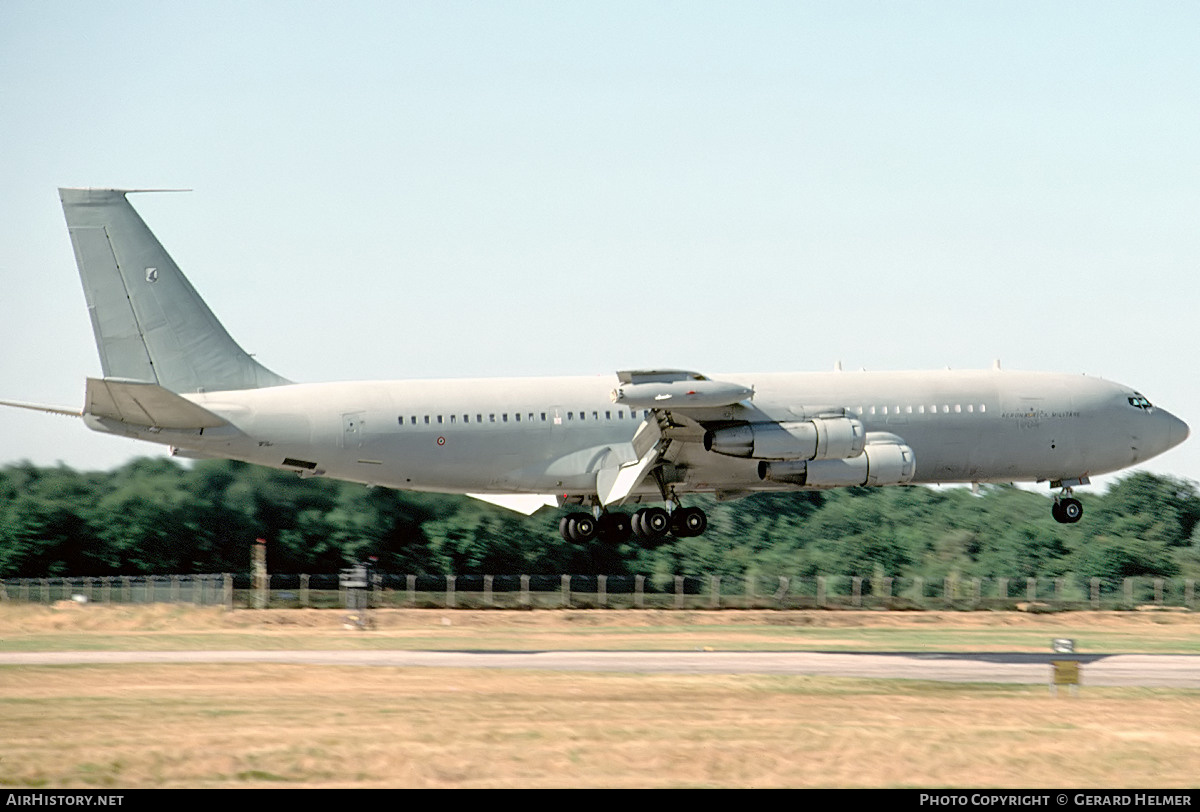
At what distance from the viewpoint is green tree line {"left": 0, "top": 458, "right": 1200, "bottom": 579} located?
6850 cm

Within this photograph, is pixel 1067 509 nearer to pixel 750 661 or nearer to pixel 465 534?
pixel 750 661

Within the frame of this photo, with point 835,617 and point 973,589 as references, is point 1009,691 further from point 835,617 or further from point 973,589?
point 973,589

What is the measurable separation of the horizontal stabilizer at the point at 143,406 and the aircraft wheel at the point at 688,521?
14.2 metres

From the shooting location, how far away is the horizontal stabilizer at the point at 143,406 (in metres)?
42.5

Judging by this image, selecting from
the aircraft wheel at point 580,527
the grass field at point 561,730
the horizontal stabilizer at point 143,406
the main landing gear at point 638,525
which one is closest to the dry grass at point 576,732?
the grass field at point 561,730

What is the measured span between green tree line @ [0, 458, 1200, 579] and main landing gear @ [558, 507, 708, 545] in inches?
831

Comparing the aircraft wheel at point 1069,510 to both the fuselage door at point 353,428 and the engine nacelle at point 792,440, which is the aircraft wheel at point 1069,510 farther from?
the fuselage door at point 353,428

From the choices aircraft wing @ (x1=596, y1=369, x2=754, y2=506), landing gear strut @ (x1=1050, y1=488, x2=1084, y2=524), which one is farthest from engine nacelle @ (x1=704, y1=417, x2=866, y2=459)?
landing gear strut @ (x1=1050, y1=488, x2=1084, y2=524)

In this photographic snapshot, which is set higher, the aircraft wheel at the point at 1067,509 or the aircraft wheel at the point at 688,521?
the aircraft wheel at the point at 1067,509

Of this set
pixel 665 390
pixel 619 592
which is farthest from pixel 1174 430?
pixel 619 592

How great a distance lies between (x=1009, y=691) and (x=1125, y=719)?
15.6ft

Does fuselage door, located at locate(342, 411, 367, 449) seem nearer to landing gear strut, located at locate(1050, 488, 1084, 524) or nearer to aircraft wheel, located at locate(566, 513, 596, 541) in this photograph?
aircraft wheel, located at locate(566, 513, 596, 541)
